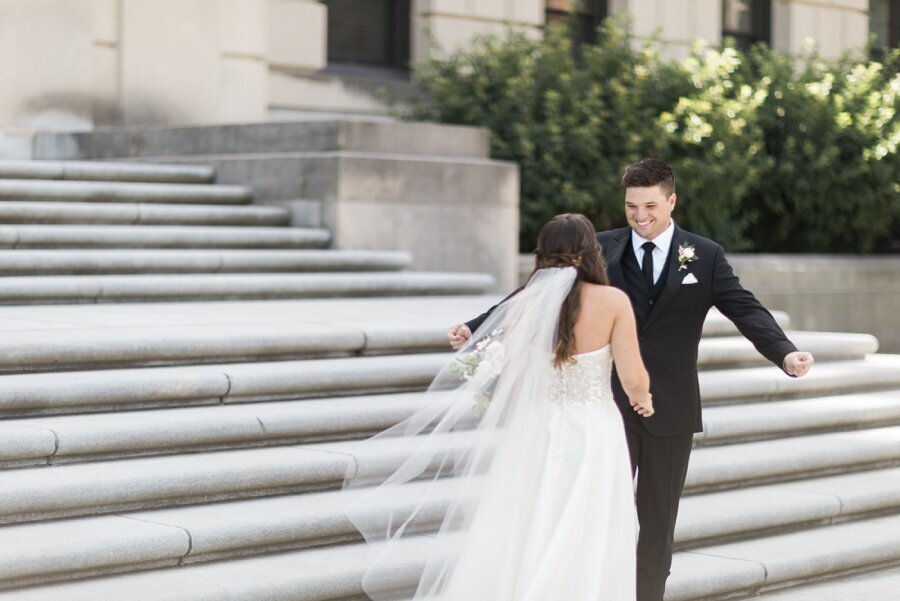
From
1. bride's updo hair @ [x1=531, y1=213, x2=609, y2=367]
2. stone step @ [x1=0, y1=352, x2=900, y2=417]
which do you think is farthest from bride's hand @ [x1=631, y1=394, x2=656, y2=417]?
stone step @ [x1=0, y1=352, x2=900, y2=417]

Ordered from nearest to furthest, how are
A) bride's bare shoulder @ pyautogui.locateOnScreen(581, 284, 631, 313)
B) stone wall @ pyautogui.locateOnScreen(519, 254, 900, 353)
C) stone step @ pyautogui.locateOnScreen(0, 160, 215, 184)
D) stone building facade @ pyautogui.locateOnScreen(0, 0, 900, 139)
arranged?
bride's bare shoulder @ pyautogui.locateOnScreen(581, 284, 631, 313), stone step @ pyautogui.locateOnScreen(0, 160, 215, 184), stone building facade @ pyautogui.locateOnScreen(0, 0, 900, 139), stone wall @ pyautogui.locateOnScreen(519, 254, 900, 353)

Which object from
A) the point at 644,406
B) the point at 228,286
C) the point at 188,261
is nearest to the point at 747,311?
the point at 644,406

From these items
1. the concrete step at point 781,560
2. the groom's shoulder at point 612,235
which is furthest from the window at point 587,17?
the groom's shoulder at point 612,235

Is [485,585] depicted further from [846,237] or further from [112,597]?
[846,237]

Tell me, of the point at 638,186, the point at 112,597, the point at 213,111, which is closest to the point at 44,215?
the point at 213,111

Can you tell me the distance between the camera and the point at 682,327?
579cm

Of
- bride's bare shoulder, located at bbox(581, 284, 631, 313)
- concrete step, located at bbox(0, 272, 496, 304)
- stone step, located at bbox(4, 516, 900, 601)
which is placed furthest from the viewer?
concrete step, located at bbox(0, 272, 496, 304)

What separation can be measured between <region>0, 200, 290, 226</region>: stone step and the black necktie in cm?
610

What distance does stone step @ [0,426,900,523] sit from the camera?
5.95 meters

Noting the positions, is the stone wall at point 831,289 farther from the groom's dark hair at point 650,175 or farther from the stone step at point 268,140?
the groom's dark hair at point 650,175

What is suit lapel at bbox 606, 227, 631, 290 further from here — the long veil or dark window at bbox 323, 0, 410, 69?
dark window at bbox 323, 0, 410, 69

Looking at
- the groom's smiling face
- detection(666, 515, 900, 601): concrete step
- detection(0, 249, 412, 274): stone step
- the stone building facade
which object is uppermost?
the stone building facade

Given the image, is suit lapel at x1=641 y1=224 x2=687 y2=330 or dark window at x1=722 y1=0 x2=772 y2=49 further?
dark window at x1=722 y1=0 x2=772 y2=49

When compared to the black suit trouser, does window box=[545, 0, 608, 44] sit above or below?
above
